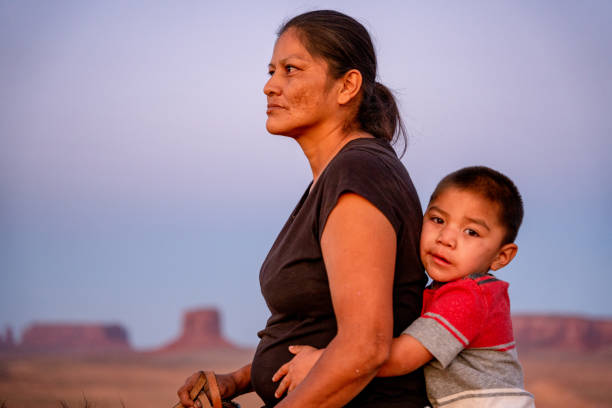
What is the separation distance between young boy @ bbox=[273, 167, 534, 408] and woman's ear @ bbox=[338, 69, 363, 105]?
0.57 meters

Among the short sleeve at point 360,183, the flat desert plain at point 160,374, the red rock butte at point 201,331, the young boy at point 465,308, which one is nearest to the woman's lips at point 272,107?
the short sleeve at point 360,183

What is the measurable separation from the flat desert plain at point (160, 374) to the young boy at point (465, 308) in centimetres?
4570

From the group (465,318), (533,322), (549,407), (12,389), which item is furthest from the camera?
(533,322)

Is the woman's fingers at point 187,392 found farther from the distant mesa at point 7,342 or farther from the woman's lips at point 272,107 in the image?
the distant mesa at point 7,342

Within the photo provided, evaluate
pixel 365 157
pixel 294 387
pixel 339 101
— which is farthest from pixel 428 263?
pixel 339 101

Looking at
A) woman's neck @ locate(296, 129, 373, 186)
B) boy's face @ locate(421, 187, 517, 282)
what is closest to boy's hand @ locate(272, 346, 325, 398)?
boy's face @ locate(421, 187, 517, 282)

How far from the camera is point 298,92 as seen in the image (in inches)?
106

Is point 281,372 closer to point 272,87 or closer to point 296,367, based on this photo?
point 296,367

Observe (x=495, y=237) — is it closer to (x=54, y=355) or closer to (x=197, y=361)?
(x=197, y=361)

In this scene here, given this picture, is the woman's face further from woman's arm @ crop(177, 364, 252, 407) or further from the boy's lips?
woman's arm @ crop(177, 364, 252, 407)

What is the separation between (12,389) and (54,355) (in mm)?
19765

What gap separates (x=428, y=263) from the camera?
7.55 ft

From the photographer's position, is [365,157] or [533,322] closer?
[365,157]

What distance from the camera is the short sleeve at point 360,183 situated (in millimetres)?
2039
